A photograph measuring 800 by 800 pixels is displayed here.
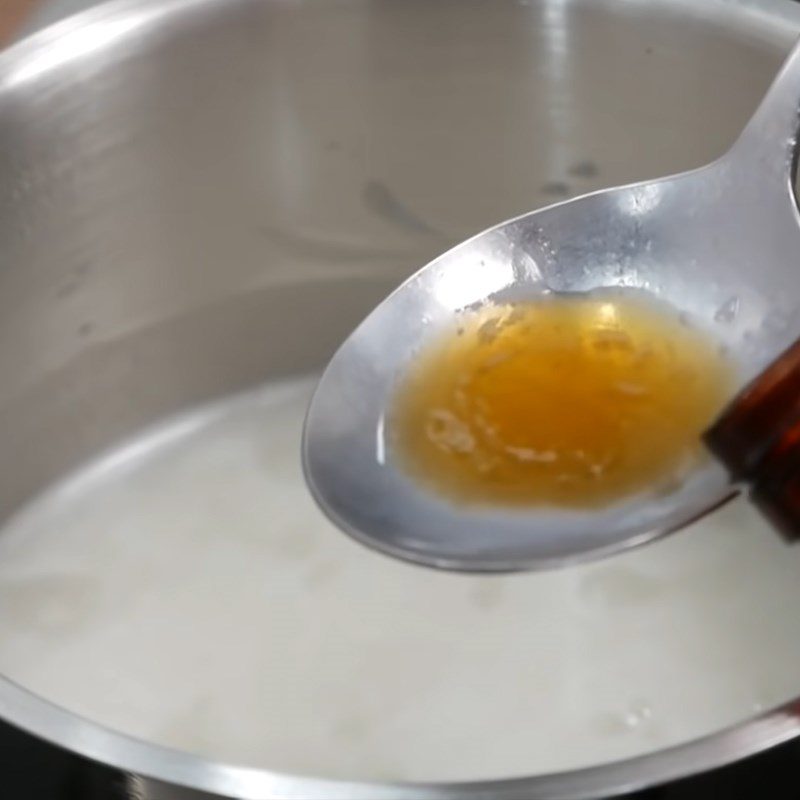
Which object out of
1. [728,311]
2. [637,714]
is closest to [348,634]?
[637,714]

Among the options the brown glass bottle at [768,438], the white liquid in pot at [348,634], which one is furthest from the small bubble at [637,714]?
the brown glass bottle at [768,438]

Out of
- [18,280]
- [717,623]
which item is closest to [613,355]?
A: [717,623]

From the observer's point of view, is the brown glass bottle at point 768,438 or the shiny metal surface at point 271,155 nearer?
the brown glass bottle at point 768,438

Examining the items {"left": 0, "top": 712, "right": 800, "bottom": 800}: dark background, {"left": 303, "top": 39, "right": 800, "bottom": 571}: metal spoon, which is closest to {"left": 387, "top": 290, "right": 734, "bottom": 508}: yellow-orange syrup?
{"left": 303, "top": 39, "right": 800, "bottom": 571}: metal spoon

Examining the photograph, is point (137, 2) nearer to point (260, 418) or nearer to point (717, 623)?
point (260, 418)

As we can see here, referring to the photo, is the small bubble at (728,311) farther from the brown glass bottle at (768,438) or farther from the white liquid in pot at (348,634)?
the white liquid in pot at (348,634)

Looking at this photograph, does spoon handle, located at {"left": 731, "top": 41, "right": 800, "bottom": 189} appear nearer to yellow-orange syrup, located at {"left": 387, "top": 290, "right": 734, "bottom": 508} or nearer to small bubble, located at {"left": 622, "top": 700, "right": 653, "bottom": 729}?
yellow-orange syrup, located at {"left": 387, "top": 290, "right": 734, "bottom": 508}

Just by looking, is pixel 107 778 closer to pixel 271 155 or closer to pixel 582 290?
pixel 582 290
